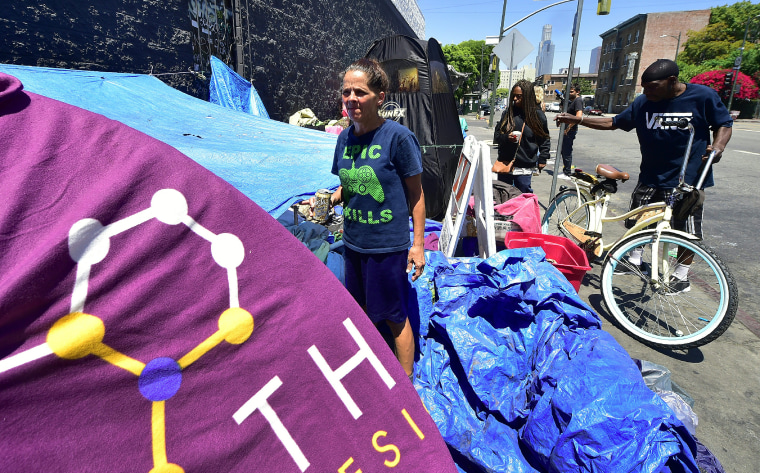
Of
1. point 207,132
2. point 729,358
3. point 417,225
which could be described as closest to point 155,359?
point 417,225

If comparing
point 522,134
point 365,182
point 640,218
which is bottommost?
point 640,218

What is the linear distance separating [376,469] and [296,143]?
524 cm

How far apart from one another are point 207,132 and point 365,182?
3516 millimetres

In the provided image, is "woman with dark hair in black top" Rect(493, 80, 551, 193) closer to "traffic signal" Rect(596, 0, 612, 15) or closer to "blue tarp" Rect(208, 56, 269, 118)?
"traffic signal" Rect(596, 0, 612, 15)

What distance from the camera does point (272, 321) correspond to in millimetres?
962

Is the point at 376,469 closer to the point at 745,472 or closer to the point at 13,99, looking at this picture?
the point at 13,99

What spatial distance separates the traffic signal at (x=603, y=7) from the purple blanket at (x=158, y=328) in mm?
7286

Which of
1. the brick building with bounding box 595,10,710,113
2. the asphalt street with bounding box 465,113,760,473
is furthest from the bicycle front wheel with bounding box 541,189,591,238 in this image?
the brick building with bounding box 595,10,710,113

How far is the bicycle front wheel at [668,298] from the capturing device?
2.93m

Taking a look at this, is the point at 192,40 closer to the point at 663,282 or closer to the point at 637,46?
the point at 663,282

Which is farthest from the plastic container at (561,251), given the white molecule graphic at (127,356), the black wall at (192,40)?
the black wall at (192,40)

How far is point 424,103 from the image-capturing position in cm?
609

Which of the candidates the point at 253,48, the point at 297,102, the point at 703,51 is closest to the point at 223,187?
the point at 253,48

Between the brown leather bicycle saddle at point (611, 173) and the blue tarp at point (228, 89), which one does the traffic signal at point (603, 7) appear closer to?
the brown leather bicycle saddle at point (611, 173)
